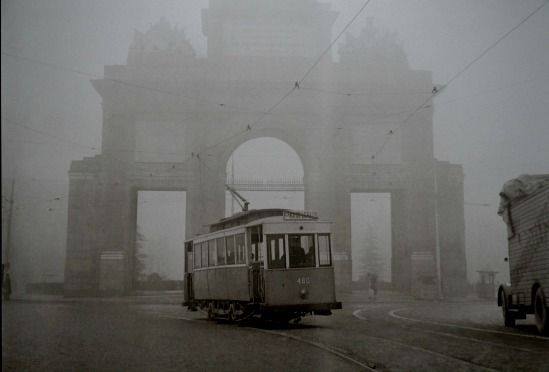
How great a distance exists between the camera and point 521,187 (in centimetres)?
1595

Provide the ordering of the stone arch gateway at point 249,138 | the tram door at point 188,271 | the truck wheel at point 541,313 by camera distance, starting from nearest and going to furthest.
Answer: the truck wheel at point 541,313 → the tram door at point 188,271 → the stone arch gateway at point 249,138

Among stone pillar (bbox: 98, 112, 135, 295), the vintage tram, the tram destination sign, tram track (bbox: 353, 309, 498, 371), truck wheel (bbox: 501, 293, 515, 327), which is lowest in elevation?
tram track (bbox: 353, 309, 498, 371)

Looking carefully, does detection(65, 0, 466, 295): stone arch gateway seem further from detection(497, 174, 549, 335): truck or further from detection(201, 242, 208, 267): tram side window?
detection(497, 174, 549, 335): truck

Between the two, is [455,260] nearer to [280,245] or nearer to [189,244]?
[189,244]

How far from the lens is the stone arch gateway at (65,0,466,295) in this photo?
129 ft

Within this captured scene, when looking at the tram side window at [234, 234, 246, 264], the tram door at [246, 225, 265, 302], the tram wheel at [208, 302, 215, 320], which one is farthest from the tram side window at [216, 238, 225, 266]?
the tram door at [246, 225, 265, 302]

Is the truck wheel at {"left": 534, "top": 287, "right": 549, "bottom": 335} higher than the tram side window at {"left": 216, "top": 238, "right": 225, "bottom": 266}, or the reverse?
the tram side window at {"left": 216, "top": 238, "right": 225, "bottom": 266}

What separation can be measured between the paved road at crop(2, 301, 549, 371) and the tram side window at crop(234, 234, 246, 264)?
81.4 inches

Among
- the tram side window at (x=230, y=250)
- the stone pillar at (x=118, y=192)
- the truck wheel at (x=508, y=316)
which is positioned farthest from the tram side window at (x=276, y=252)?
the stone pillar at (x=118, y=192)

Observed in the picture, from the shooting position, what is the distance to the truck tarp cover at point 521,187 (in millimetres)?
15285

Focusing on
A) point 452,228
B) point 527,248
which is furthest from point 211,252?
point 452,228

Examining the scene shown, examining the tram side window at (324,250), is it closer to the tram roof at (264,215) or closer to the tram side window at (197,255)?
the tram roof at (264,215)

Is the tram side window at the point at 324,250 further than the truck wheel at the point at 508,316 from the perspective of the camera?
No

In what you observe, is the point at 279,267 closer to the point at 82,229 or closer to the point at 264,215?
the point at 264,215
